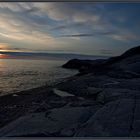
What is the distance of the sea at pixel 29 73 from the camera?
264 centimetres

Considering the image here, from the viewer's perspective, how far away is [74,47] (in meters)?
2.75

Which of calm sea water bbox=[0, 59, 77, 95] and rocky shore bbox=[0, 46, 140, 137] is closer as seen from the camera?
rocky shore bbox=[0, 46, 140, 137]

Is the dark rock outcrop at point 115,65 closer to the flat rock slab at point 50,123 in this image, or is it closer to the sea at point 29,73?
the sea at point 29,73

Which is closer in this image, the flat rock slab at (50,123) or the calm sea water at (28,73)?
the flat rock slab at (50,123)

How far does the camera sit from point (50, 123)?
2.52 metres

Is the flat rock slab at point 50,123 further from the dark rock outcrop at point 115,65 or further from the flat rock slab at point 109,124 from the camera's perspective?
the dark rock outcrop at point 115,65

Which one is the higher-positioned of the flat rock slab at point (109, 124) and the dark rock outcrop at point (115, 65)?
the dark rock outcrop at point (115, 65)

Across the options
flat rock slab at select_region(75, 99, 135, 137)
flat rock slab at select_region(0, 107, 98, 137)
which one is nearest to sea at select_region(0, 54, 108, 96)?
flat rock slab at select_region(0, 107, 98, 137)

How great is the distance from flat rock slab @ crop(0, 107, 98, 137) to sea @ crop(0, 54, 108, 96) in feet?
0.88

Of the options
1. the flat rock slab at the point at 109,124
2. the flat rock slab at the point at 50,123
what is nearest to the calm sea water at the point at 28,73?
the flat rock slab at the point at 50,123

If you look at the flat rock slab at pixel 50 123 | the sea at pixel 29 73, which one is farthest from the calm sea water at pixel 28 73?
the flat rock slab at pixel 50 123

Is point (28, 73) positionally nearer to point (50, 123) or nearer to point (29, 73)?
point (29, 73)

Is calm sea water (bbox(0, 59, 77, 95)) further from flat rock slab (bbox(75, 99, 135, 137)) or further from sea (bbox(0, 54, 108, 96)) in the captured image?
flat rock slab (bbox(75, 99, 135, 137))

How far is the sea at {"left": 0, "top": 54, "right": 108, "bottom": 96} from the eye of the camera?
2645 mm
